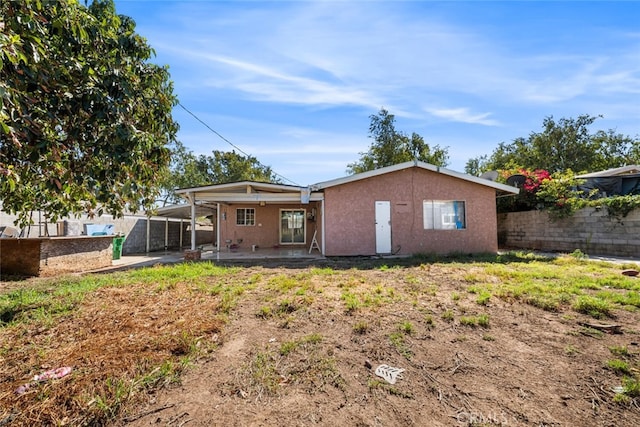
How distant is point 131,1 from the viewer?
4789mm

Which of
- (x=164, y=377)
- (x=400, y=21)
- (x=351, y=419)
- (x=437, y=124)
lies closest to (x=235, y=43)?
(x=400, y=21)

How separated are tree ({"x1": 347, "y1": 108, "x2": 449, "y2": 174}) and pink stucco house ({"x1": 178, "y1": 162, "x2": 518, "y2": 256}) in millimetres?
12835

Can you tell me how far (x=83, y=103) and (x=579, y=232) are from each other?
14.5 m

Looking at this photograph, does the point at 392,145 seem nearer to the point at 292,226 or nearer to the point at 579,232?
the point at 292,226

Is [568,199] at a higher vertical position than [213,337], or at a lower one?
higher

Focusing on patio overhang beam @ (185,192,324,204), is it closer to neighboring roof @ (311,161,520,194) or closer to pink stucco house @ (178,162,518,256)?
pink stucco house @ (178,162,518,256)

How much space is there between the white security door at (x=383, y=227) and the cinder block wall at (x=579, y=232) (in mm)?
6652

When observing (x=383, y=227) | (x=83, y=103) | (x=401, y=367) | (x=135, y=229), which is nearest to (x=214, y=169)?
(x=135, y=229)

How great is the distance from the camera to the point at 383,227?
1113 centimetres

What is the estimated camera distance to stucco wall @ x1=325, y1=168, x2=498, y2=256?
11.0m

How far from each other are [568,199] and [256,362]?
13.1m

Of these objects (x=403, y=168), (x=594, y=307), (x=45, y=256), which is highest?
(x=403, y=168)

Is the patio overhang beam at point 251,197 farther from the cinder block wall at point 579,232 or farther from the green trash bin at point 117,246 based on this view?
the cinder block wall at point 579,232

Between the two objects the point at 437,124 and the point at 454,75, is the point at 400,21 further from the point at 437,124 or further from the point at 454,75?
the point at 437,124
